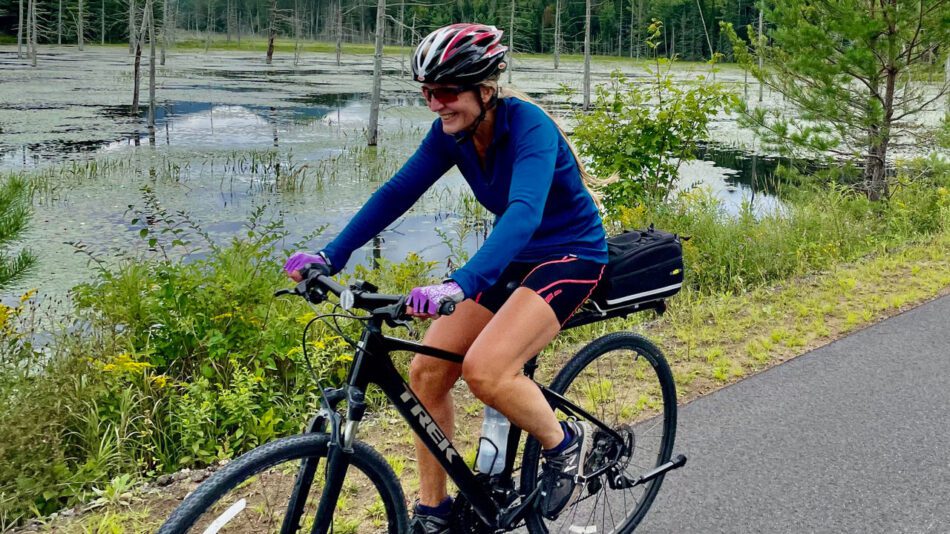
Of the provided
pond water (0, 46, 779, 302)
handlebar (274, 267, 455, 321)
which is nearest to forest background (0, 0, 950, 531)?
handlebar (274, 267, 455, 321)

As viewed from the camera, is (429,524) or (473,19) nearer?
(429,524)

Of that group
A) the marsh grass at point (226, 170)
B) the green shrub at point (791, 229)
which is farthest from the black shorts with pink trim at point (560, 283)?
the marsh grass at point (226, 170)

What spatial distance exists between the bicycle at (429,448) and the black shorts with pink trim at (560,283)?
0.16 metres

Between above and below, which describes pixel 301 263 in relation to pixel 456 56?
below

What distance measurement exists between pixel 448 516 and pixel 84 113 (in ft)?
100

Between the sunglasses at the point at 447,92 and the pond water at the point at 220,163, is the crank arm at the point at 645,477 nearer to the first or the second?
the sunglasses at the point at 447,92

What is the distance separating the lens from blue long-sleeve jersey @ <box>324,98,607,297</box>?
2.68 m

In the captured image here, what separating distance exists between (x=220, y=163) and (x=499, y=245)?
19210 mm

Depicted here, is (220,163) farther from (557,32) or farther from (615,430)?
(557,32)

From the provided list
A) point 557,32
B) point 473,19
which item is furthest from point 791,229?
point 473,19

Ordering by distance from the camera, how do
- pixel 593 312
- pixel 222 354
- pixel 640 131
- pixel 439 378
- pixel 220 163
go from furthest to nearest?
1. pixel 220 163
2. pixel 640 131
3. pixel 222 354
4. pixel 593 312
5. pixel 439 378

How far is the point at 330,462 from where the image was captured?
229 cm

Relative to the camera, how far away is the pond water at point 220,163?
1321 cm

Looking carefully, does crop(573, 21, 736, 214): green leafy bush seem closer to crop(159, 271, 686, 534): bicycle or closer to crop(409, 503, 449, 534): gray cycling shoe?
crop(159, 271, 686, 534): bicycle
